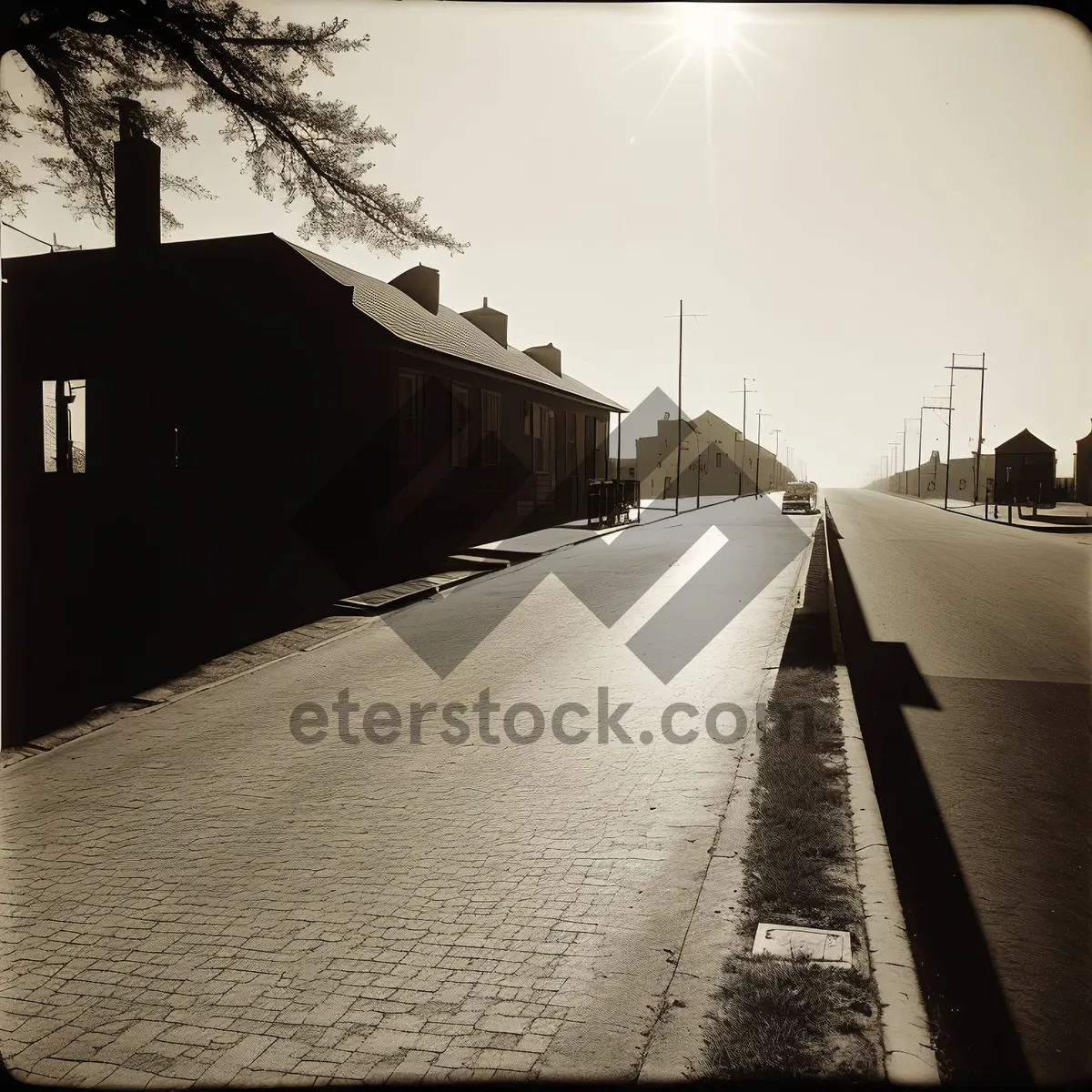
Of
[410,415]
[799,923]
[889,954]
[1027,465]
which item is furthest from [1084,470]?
Result: [889,954]

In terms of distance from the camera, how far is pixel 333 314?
17969mm

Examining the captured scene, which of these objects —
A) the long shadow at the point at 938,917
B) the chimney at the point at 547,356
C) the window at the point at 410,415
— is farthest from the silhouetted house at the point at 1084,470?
the long shadow at the point at 938,917

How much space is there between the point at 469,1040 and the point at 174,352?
60.2 feet

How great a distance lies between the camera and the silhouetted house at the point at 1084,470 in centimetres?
7456

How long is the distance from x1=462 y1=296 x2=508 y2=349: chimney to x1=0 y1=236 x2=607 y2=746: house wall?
1332 centimetres

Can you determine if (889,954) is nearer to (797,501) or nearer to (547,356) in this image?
(547,356)

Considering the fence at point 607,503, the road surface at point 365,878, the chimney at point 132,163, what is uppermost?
the chimney at point 132,163

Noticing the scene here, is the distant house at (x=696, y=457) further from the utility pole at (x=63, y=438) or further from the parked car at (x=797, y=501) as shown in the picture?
the utility pole at (x=63, y=438)

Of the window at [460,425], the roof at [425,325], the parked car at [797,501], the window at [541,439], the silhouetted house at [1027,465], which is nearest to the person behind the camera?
the roof at [425,325]

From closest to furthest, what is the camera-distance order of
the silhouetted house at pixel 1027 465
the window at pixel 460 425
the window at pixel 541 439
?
the window at pixel 460 425, the window at pixel 541 439, the silhouetted house at pixel 1027 465

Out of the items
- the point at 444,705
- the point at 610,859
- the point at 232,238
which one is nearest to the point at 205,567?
the point at 232,238

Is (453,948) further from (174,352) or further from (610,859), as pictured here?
(174,352)

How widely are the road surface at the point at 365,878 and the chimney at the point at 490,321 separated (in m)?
25.0

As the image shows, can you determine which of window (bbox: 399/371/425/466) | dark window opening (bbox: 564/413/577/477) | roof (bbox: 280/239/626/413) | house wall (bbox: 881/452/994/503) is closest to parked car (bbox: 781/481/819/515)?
dark window opening (bbox: 564/413/577/477)
